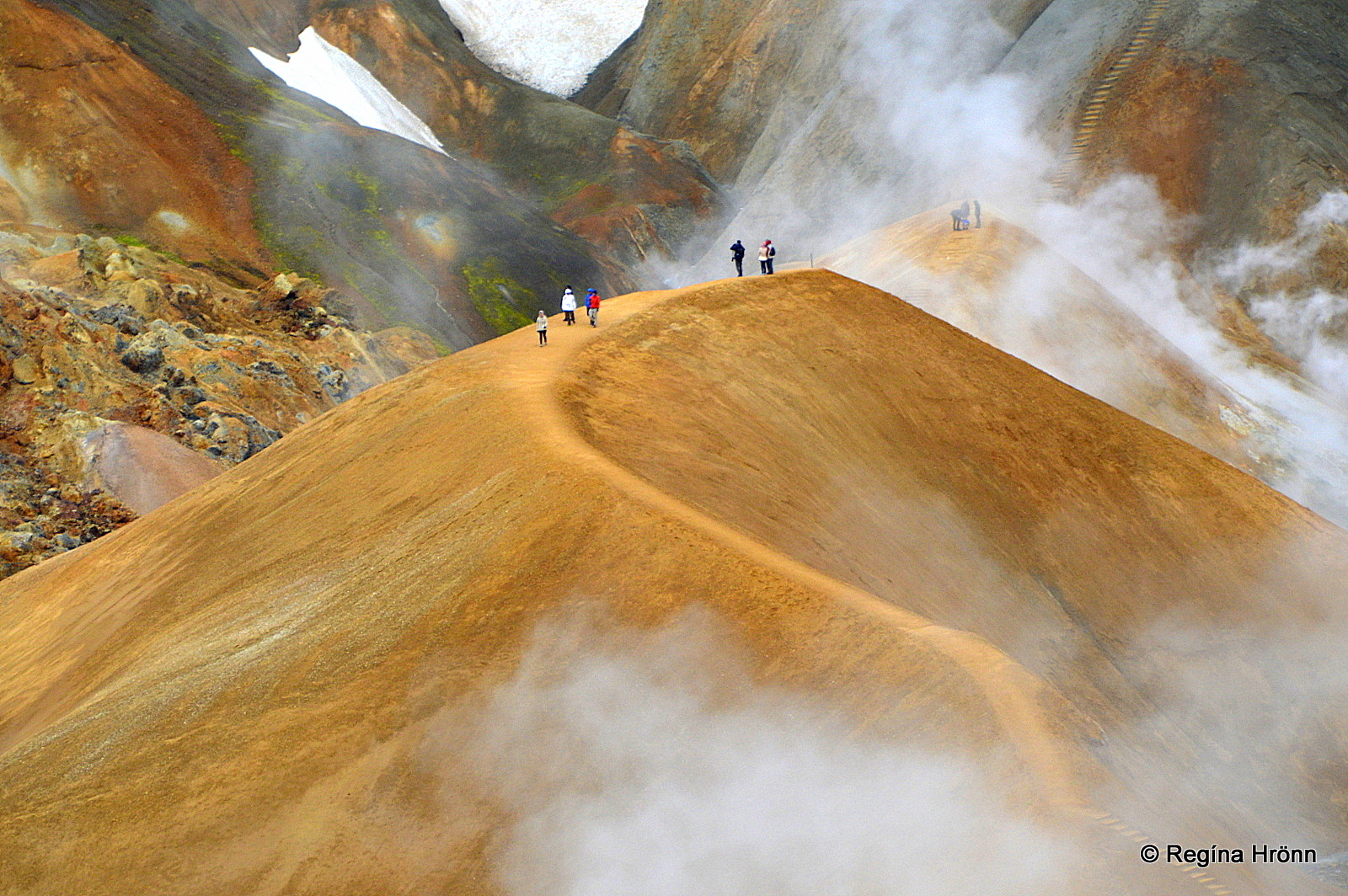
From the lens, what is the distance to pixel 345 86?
2704 inches

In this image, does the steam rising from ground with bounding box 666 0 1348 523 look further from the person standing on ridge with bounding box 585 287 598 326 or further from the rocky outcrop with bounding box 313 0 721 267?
the person standing on ridge with bounding box 585 287 598 326

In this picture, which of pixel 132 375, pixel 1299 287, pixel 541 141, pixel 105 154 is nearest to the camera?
pixel 132 375

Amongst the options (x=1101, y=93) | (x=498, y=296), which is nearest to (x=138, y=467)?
(x=498, y=296)

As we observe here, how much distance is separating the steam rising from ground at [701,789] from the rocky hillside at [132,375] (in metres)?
18.5

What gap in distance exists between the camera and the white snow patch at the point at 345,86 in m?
65.9

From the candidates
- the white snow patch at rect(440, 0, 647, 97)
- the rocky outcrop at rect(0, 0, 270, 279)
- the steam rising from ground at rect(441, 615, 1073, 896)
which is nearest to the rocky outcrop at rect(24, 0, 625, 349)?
the rocky outcrop at rect(0, 0, 270, 279)

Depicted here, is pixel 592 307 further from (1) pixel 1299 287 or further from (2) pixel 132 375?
(1) pixel 1299 287

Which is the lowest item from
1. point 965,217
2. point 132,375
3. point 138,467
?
point 138,467

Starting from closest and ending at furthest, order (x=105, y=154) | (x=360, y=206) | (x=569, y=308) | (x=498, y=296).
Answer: (x=569, y=308) < (x=105, y=154) < (x=360, y=206) < (x=498, y=296)

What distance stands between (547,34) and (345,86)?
26.2m

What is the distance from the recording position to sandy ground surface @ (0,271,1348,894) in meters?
11.3

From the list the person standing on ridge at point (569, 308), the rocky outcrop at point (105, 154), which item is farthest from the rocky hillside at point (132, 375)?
the person standing on ridge at point (569, 308)

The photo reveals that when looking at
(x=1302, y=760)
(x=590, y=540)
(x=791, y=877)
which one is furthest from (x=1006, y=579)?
(x=791, y=877)

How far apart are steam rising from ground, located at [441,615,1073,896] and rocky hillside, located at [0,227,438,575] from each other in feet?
60.7
